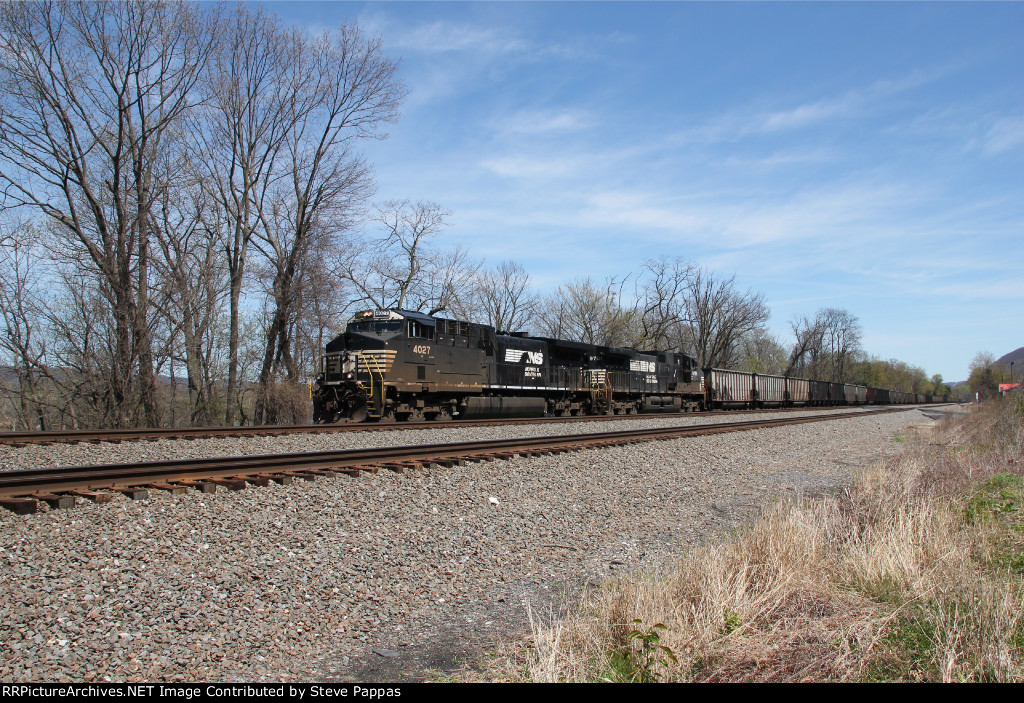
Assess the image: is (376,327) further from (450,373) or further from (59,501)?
(59,501)

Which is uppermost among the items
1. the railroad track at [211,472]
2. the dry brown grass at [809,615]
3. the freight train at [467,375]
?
the freight train at [467,375]

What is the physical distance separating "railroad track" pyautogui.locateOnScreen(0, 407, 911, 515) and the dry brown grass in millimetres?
4035

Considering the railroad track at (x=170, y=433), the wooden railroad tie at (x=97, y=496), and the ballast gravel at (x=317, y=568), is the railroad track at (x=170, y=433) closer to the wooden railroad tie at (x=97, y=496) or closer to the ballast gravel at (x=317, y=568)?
the ballast gravel at (x=317, y=568)

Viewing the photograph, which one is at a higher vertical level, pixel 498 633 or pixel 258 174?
pixel 258 174

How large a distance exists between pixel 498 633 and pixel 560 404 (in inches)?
865

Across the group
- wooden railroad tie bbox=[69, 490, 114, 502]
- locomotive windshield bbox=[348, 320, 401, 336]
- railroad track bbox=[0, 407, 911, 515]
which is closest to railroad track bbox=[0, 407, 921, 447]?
locomotive windshield bbox=[348, 320, 401, 336]

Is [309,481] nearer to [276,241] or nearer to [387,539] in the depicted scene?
[387,539]

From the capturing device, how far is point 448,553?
6.04 m

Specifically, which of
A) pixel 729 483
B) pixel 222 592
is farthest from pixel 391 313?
pixel 222 592

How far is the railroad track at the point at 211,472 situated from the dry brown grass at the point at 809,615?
159 inches

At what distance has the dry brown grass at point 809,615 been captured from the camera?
352cm

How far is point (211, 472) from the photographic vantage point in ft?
24.5

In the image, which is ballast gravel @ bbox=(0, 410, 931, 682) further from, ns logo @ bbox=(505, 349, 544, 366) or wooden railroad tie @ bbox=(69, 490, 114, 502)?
A: ns logo @ bbox=(505, 349, 544, 366)

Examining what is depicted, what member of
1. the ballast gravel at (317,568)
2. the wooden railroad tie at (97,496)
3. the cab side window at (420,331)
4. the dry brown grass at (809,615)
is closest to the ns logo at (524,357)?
the cab side window at (420,331)
